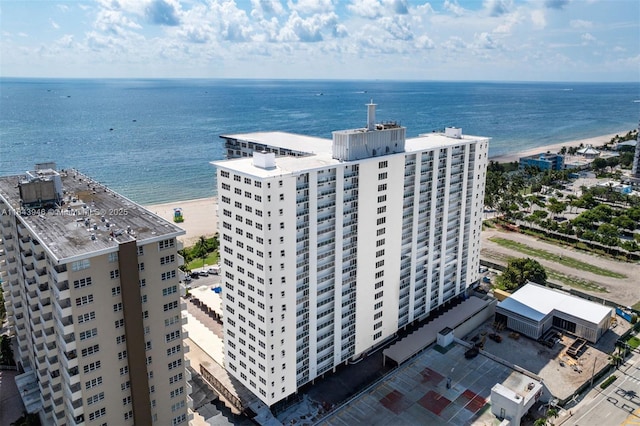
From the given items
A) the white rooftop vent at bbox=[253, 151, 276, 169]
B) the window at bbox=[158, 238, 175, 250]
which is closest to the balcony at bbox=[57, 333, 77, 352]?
Result: the window at bbox=[158, 238, 175, 250]

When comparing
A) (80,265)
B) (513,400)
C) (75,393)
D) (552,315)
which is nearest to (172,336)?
(75,393)

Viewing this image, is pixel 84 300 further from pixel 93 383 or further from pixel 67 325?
pixel 93 383

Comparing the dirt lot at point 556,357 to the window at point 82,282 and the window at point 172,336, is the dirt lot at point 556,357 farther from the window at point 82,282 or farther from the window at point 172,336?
the window at point 82,282

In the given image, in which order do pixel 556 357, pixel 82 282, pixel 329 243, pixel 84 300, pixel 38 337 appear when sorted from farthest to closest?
1. pixel 556 357
2. pixel 329 243
3. pixel 38 337
4. pixel 84 300
5. pixel 82 282

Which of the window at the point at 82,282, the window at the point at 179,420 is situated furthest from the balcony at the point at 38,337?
the window at the point at 179,420

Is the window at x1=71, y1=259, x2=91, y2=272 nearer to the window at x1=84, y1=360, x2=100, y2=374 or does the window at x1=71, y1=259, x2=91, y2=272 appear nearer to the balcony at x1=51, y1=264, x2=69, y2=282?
the balcony at x1=51, y1=264, x2=69, y2=282

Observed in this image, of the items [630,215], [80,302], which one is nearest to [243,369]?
[80,302]

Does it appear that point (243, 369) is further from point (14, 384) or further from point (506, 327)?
point (506, 327)
